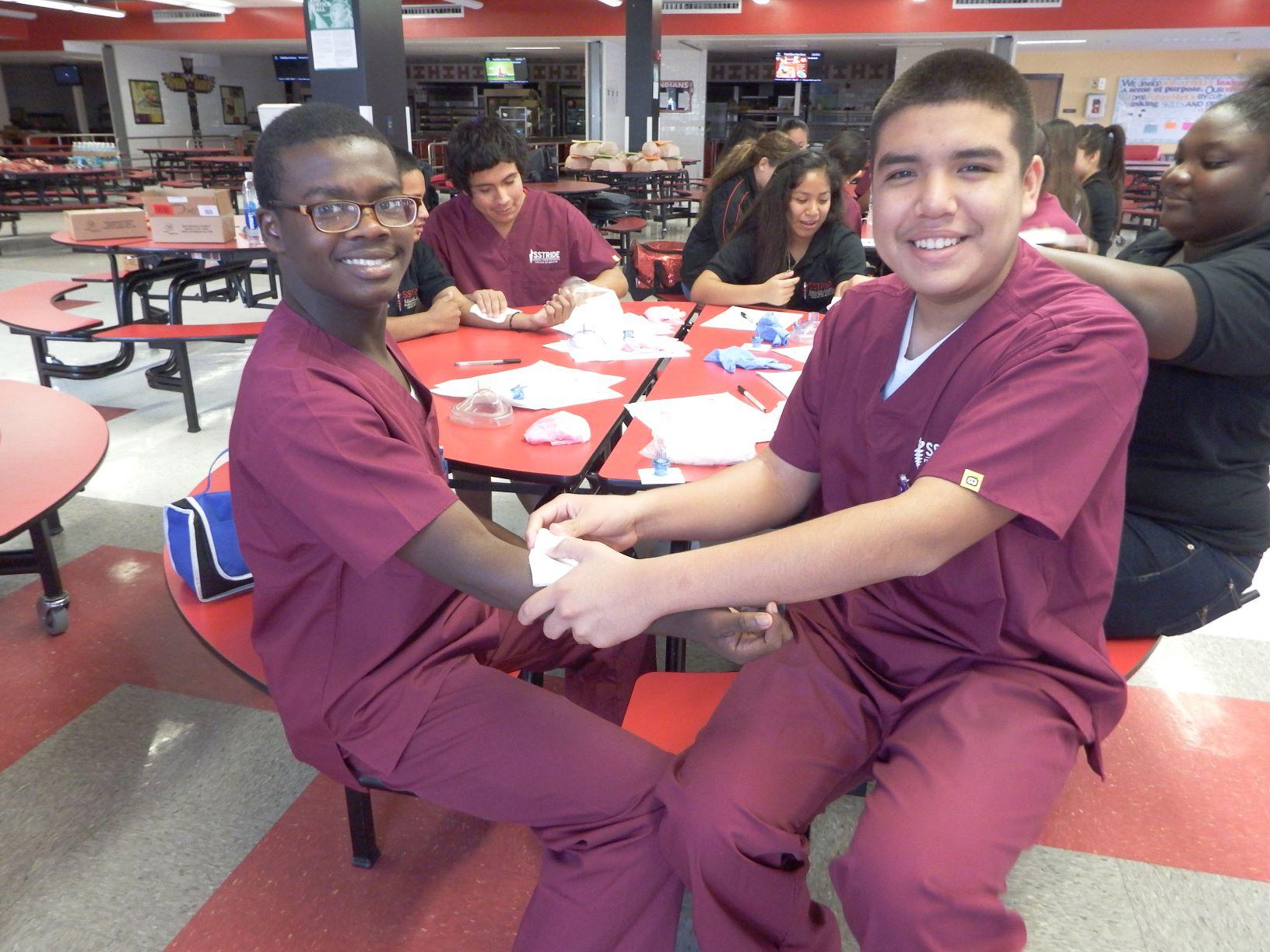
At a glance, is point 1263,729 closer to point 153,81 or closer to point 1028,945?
point 1028,945

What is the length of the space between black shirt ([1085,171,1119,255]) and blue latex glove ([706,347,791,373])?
139 inches

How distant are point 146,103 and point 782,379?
63.6ft

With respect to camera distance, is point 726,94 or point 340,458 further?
point 726,94

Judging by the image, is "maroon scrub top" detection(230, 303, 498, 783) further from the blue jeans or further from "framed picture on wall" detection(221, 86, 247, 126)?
"framed picture on wall" detection(221, 86, 247, 126)

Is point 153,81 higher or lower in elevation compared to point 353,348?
higher

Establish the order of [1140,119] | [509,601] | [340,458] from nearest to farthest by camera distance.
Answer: [340,458]
[509,601]
[1140,119]

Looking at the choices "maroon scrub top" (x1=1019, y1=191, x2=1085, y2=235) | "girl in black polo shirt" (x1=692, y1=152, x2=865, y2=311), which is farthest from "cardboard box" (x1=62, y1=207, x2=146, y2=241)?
"maroon scrub top" (x1=1019, y1=191, x2=1085, y2=235)

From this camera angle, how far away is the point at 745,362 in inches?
94.8

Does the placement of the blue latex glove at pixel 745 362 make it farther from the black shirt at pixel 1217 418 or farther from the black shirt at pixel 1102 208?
the black shirt at pixel 1102 208

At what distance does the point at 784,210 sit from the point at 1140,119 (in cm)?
1488

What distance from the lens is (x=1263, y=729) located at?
2.08m

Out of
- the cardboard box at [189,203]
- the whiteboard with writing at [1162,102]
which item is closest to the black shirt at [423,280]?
the cardboard box at [189,203]

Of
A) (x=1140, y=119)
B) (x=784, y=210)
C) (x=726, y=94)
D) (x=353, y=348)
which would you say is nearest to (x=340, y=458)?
(x=353, y=348)

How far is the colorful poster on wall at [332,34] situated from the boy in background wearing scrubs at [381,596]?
4097 mm
